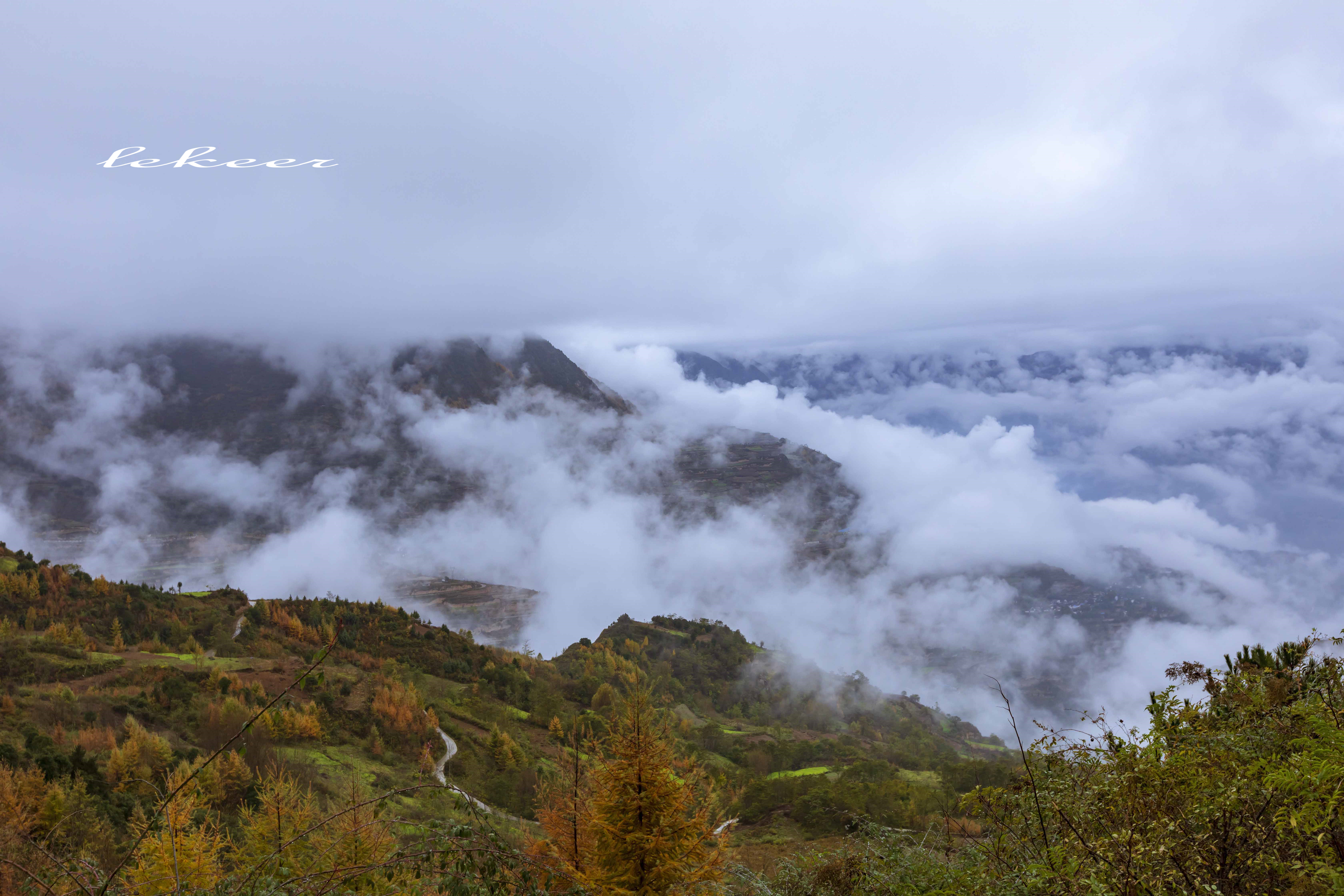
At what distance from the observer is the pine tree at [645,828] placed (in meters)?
8.38

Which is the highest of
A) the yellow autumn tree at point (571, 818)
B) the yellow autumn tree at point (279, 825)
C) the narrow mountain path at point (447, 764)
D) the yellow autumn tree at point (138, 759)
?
the yellow autumn tree at point (571, 818)

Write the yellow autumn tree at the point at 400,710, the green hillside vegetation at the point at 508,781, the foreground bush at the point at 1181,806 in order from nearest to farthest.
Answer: the foreground bush at the point at 1181,806, the green hillside vegetation at the point at 508,781, the yellow autumn tree at the point at 400,710

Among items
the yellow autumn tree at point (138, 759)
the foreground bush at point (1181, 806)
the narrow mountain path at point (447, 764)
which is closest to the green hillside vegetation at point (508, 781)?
the foreground bush at point (1181, 806)

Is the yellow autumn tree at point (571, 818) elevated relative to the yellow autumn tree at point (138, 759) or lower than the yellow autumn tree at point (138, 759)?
elevated

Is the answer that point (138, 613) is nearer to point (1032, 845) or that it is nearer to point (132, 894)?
point (132, 894)

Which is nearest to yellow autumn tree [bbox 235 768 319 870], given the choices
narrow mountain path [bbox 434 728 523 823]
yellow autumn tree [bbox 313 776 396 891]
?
yellow autumn tree [bbox 313 776 396 891]

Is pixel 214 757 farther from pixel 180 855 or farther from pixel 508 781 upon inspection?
pixel 508 781

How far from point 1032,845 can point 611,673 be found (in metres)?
76.1

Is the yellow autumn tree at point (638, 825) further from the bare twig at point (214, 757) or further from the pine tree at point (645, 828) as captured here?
the bare twig at point (214, 757)

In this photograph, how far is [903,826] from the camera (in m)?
28.6

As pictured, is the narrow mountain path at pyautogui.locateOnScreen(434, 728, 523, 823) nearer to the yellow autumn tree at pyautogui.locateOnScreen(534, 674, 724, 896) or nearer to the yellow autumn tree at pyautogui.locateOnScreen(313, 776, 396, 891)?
the yellow autumn tree at pyautogui.locateOnScreen(313, 776, 396, 891)

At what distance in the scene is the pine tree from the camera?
8375 mm

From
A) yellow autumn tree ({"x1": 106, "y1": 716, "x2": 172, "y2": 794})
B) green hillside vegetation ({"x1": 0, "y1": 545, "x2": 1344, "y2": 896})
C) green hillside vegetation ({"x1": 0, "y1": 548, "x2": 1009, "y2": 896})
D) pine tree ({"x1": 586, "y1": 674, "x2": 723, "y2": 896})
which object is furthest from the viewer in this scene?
yellow autumn tree ({"x1": 106, "y1": 716, "x2": 172, "y2": 794})

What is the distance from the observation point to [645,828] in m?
8.55
